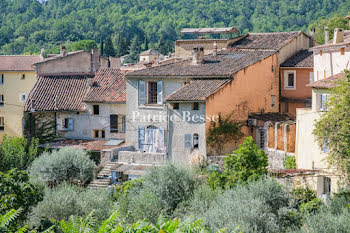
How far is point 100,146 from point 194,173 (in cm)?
1069

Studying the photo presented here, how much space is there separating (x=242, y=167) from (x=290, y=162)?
3.97 meters

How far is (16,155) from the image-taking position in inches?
1671

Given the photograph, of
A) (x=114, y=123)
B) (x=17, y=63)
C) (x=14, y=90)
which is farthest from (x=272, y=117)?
(x=17, y=63)

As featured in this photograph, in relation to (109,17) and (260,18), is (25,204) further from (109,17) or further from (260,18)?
(109,17)

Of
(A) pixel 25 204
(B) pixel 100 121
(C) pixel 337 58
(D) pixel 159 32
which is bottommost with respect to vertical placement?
(A) pixel 25 204

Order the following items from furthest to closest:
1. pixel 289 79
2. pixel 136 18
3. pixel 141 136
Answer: pixel 136 18, pixel 289 79, pixel 141 136

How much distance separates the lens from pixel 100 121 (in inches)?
1812

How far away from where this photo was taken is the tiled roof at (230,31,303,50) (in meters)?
45.9

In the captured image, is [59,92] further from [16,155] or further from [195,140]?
[195,140]

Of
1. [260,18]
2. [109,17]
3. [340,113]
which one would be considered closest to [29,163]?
[340,113]

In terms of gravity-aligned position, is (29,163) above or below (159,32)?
below

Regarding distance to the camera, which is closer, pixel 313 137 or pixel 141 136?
pixel 313 137

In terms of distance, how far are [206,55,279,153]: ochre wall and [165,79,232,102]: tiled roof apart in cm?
34

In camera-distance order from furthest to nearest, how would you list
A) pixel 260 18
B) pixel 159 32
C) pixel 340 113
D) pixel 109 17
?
pixel 109 17 < pixel 159 32 < pixel 260 18 < pixel 340 113
